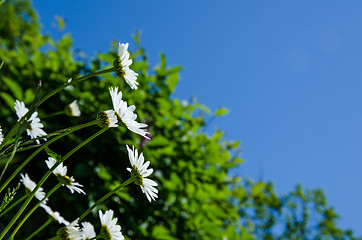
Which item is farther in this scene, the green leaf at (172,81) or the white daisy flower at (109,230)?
the green leaf at (172,81)

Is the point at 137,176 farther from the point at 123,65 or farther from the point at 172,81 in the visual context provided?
the point at 172,81

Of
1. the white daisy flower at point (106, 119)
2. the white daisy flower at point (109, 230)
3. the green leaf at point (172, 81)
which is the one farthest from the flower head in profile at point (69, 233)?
the green leaf at point (172, 81)

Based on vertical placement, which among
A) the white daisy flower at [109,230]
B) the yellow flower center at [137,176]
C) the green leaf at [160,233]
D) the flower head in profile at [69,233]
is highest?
the green leaf at [160,233]

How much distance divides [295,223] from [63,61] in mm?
12093

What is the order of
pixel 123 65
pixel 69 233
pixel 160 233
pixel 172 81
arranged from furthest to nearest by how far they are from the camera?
pixel 172 81
pixel 160 233
pixel 123 65
pixel 69 233

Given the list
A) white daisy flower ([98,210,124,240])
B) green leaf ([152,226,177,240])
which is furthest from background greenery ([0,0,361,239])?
white daisy flower ([98,210,124,240])

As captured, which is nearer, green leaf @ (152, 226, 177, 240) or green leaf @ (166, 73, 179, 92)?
green leaf @ (152, 226, 177, 240)

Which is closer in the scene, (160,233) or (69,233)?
(69,233)

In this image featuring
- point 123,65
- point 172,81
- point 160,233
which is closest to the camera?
point 123,65

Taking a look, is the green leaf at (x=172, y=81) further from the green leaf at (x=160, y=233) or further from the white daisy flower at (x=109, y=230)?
the white daisy flower at (x=109, y=230)

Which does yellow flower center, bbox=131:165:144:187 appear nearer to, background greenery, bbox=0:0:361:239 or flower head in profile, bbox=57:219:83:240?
flower head in profile, bbox=57:219:83:240

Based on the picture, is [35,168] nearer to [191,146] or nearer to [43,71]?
[43,71]

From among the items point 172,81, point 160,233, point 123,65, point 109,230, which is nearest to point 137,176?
point 109,230

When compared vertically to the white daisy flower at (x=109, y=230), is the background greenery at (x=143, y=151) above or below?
above
